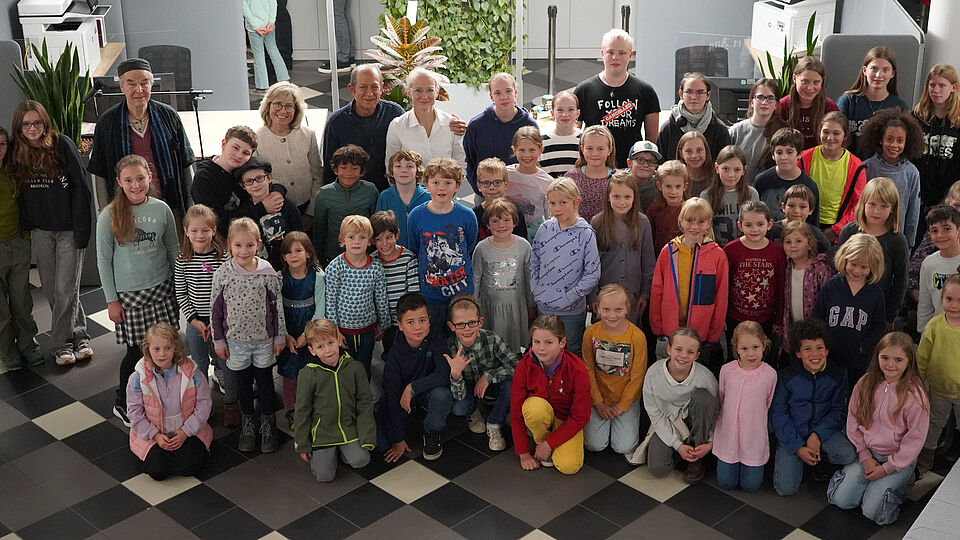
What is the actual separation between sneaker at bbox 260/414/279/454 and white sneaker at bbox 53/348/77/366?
4.50ft

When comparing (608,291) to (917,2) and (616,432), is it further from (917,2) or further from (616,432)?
(917,2)

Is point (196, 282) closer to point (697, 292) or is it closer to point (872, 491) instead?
point (697, 292)

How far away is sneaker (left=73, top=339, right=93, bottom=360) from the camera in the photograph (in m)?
5.61

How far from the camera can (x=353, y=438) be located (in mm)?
4598

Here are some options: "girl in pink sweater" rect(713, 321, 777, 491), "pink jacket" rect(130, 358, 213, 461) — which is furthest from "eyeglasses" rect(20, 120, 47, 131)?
"girl in pink sweater" rect(713, 321, 777, 491)

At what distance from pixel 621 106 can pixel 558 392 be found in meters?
1.89

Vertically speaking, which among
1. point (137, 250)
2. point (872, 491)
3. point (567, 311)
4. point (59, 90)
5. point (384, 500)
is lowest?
point (384, 500)

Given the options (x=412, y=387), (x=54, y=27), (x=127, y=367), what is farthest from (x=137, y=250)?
(x=54, y=27)

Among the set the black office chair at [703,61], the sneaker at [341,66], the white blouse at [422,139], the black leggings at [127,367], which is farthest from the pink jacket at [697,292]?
the sneaker at [341,66]

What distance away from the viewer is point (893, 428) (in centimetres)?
425

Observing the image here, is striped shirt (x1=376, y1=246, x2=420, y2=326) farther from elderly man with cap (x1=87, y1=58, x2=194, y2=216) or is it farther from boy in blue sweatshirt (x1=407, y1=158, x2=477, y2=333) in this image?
elderly man with cap (x1=87, y1=58, x2=194, y2=216)

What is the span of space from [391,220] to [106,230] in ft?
4.38

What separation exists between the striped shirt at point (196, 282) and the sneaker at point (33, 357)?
118cm

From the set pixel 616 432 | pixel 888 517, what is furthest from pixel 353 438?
pixel 888 517
